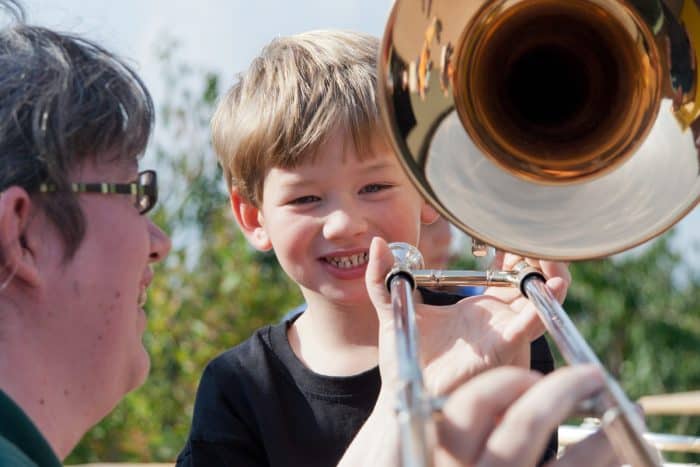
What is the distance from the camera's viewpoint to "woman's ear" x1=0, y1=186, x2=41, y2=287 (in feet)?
5.91

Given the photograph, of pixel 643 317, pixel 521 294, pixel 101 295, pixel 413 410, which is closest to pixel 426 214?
pixel 521 294

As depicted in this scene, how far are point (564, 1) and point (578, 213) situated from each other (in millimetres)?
490

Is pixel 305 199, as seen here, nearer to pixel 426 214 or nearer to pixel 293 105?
pixel 293 105

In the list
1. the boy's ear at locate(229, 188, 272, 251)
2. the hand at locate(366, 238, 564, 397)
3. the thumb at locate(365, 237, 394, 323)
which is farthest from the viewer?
the boy's ear at locate(229, 188, 272, 251)

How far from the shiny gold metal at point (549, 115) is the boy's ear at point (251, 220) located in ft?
2.67

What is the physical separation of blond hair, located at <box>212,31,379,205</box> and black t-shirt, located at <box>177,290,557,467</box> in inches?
19.2

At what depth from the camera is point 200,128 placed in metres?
7.39

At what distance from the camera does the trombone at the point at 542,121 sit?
2277mm

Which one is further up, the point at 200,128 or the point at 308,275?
the point at 308,275

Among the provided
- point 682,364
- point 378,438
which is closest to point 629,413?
point 378,438

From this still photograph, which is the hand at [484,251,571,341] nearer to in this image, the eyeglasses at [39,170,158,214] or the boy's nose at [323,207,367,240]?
the boy's nose at [323,207,367,240]

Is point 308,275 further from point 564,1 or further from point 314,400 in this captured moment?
point 564,1

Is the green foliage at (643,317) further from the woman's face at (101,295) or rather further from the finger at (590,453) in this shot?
the finger at (590,453)

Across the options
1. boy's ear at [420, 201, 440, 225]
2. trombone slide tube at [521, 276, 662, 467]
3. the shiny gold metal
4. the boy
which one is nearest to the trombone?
the shiny gold metal
